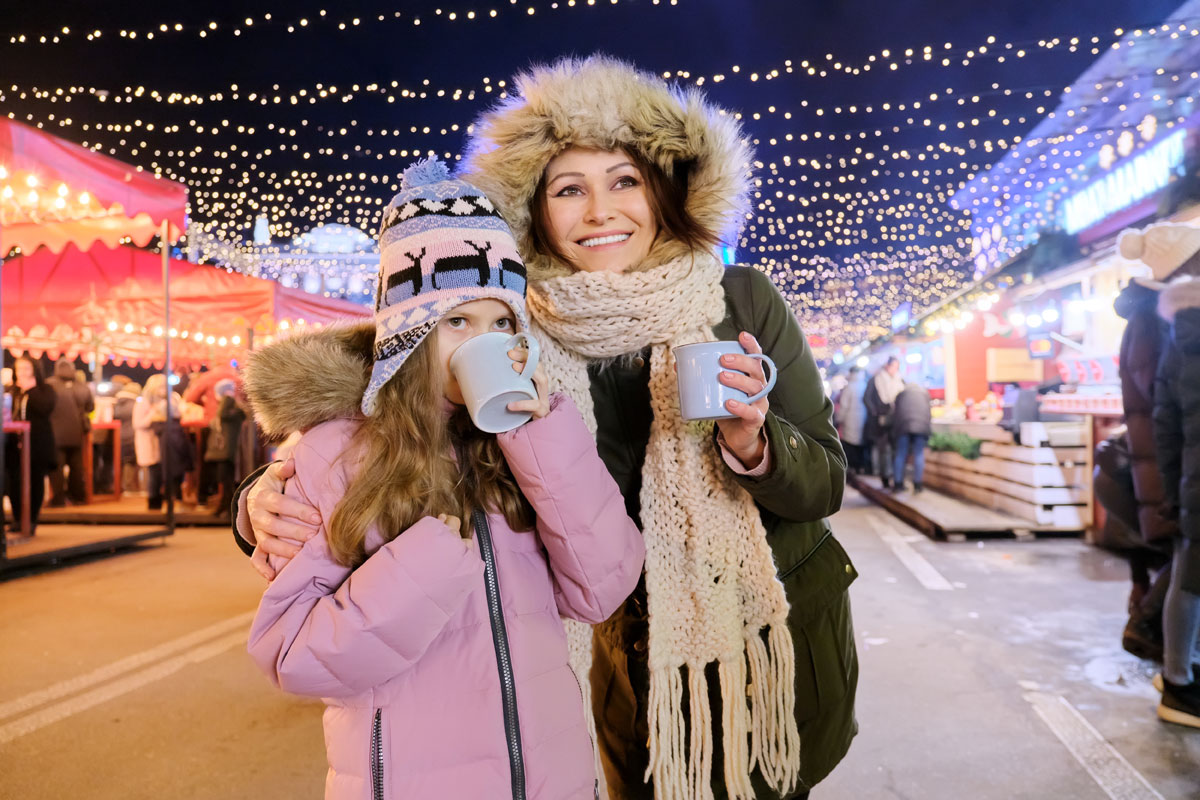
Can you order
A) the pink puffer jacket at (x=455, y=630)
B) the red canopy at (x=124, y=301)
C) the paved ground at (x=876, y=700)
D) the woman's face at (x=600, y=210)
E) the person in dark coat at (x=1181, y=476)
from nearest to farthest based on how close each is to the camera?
the pink puffer jacket at (x=455, y=630)
the woman's face at (x=600, y=210)
the paved ground at (x=876, y=700)
the person in dark coat at (x=1181, y=476)
the red canopy at (x=124, y=301)

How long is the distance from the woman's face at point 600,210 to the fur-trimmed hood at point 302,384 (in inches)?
19.6

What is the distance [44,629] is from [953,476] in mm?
9344

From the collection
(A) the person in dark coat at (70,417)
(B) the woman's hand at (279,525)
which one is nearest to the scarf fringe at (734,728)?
(B) the woman's hand at (279,525)

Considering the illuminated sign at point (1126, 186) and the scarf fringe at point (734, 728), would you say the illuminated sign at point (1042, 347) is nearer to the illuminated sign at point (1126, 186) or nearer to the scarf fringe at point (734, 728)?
the illuminated sign at point (1126, 186)

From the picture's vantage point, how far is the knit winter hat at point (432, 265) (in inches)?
50.2

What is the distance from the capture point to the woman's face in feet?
5.00

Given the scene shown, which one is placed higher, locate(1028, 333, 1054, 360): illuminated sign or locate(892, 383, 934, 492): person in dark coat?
locate(1028, 333, 1054, 360): illuminated sign

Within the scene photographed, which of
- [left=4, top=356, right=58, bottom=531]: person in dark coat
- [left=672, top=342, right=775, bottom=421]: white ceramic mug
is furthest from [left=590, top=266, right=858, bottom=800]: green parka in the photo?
[left=4, top=356, right=58, bottom=531]: person in dark coat

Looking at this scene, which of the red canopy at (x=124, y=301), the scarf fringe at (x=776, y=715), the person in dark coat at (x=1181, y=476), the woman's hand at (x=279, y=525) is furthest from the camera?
the red canopy at (x=124, y=301)

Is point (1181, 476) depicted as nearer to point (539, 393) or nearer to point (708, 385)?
point (708, 385)

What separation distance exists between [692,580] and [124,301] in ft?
38.8

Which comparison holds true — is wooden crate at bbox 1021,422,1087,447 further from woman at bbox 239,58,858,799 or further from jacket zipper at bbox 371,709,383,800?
jacket zipper at bbox 371,709,383,800

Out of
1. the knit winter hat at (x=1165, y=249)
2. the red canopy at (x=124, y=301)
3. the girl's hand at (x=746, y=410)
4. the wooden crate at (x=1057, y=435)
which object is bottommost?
the wooden crate at (x=1057, y=435)

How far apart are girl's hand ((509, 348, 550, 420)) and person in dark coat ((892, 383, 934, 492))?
29.4ft
